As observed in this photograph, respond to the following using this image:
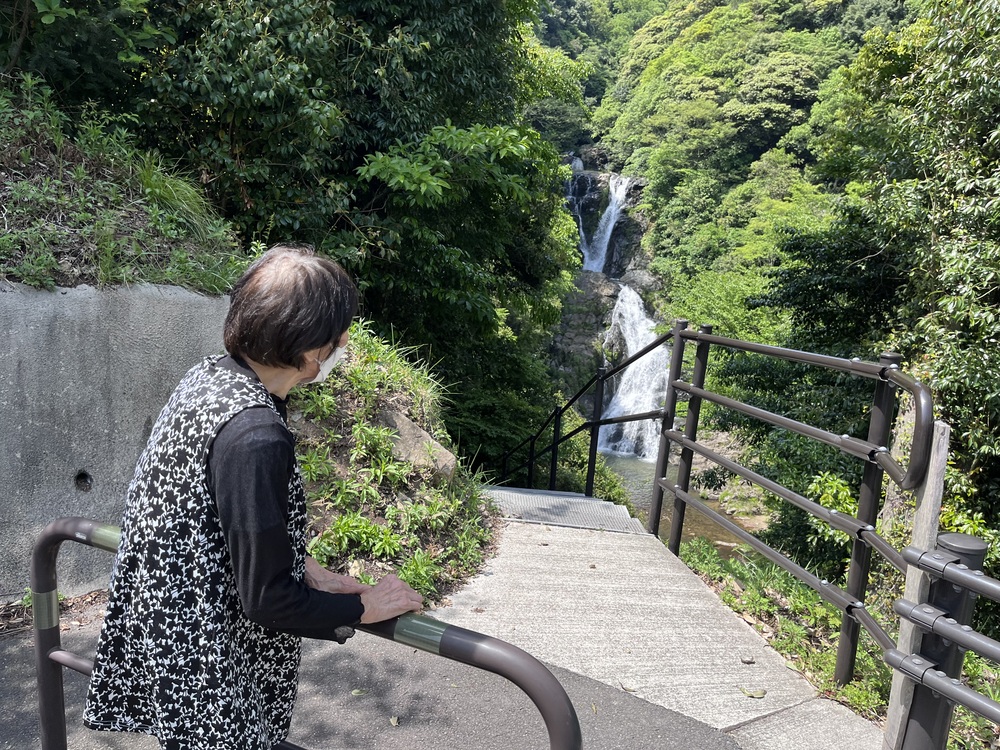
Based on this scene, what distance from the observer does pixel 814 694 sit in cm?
279

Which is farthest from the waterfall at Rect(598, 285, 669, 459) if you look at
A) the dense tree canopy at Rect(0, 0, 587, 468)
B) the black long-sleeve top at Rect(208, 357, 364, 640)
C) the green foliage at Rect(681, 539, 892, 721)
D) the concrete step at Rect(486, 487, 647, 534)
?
the black long-sleeve top at Rect(208, 357, 364, 640)

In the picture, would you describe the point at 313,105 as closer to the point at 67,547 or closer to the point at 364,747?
the point at 67,547

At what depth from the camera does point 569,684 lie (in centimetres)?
279

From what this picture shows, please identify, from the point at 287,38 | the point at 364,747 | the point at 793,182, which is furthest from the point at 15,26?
the point at 793,182

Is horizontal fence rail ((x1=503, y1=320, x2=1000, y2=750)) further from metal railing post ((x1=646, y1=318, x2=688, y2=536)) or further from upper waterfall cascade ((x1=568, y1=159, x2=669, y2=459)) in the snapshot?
upper waterfall cascade ((x1=568, y1=159, x2=669, y2=459))

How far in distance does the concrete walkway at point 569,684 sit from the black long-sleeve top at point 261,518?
4.66 ft

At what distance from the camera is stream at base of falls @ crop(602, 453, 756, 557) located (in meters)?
13.7

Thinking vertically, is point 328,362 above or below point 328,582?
above

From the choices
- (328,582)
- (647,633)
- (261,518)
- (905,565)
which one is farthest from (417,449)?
(261,518)

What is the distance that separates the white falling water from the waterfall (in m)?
5.66

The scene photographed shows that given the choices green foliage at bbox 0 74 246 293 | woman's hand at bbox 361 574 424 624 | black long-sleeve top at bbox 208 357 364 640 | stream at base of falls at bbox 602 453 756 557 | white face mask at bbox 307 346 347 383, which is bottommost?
stream at base of falls at bbox 602 453 756 557

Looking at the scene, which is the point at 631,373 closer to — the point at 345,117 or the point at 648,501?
the point at 648,501

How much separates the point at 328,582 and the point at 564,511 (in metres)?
4.03

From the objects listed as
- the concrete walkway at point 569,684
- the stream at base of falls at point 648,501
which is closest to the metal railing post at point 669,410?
the concrete walkway at point 569,684
